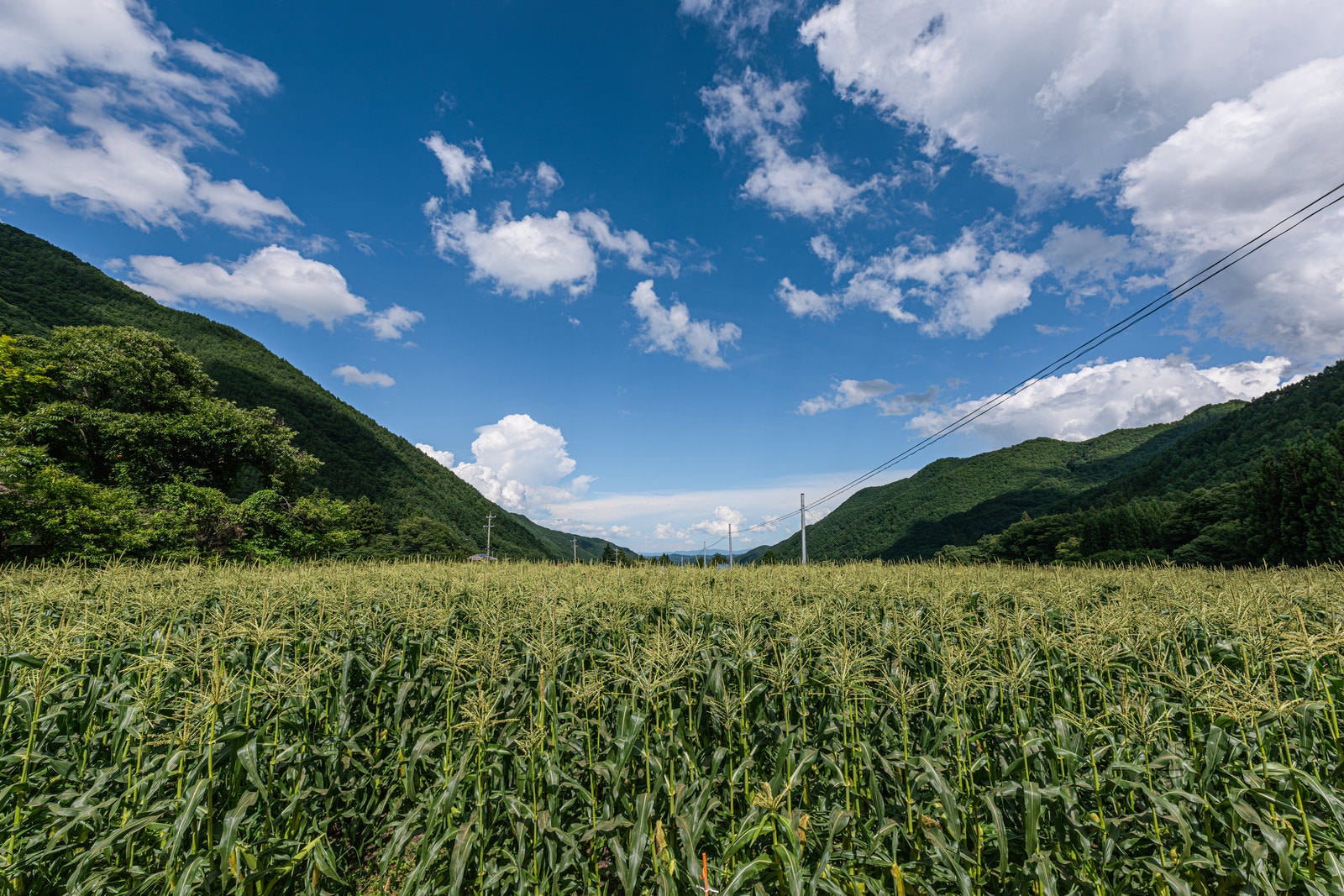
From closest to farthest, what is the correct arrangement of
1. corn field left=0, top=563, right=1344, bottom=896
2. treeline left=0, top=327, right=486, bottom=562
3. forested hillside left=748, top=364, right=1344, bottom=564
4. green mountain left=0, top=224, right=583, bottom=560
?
corn field left=0, top=563, right=1344, bottom=896, treeline left=0, top=327, right=486, bottom=562, forested hillside left=748, top=364, right=1344, bottom=564, green mountain left=0, top=224, right=583, bottom=560

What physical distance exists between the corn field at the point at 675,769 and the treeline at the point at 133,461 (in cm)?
1824

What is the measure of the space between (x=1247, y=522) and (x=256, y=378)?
96.4 metres

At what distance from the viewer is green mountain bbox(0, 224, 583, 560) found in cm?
4966

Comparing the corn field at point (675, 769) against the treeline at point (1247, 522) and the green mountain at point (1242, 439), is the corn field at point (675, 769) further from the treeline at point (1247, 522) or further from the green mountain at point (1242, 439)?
the green mountain at point (1242, 439)

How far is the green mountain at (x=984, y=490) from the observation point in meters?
78.6

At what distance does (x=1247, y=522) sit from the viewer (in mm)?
29250

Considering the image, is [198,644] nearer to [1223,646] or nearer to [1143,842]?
[1143,842]

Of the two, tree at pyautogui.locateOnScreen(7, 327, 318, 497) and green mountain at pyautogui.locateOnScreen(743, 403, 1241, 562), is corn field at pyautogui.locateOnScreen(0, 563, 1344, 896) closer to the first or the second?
tree at pyautogui.locateOnScreen(7, 327, 318, 497)

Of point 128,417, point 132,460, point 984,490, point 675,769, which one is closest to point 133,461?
point 132,460

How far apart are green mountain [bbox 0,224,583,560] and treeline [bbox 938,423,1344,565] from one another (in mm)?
53081

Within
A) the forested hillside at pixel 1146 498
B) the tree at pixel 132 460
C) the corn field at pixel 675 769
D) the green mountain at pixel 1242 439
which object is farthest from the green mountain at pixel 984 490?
the corn field at pixel 675 769

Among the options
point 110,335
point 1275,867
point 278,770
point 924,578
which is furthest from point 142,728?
point 110,335

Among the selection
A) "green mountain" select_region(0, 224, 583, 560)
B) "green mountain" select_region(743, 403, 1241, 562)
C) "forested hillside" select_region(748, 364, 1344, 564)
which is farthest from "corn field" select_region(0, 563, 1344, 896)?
"green mountain" select_region(743, 403, 1241, 562)

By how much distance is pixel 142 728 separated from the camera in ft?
11.0
